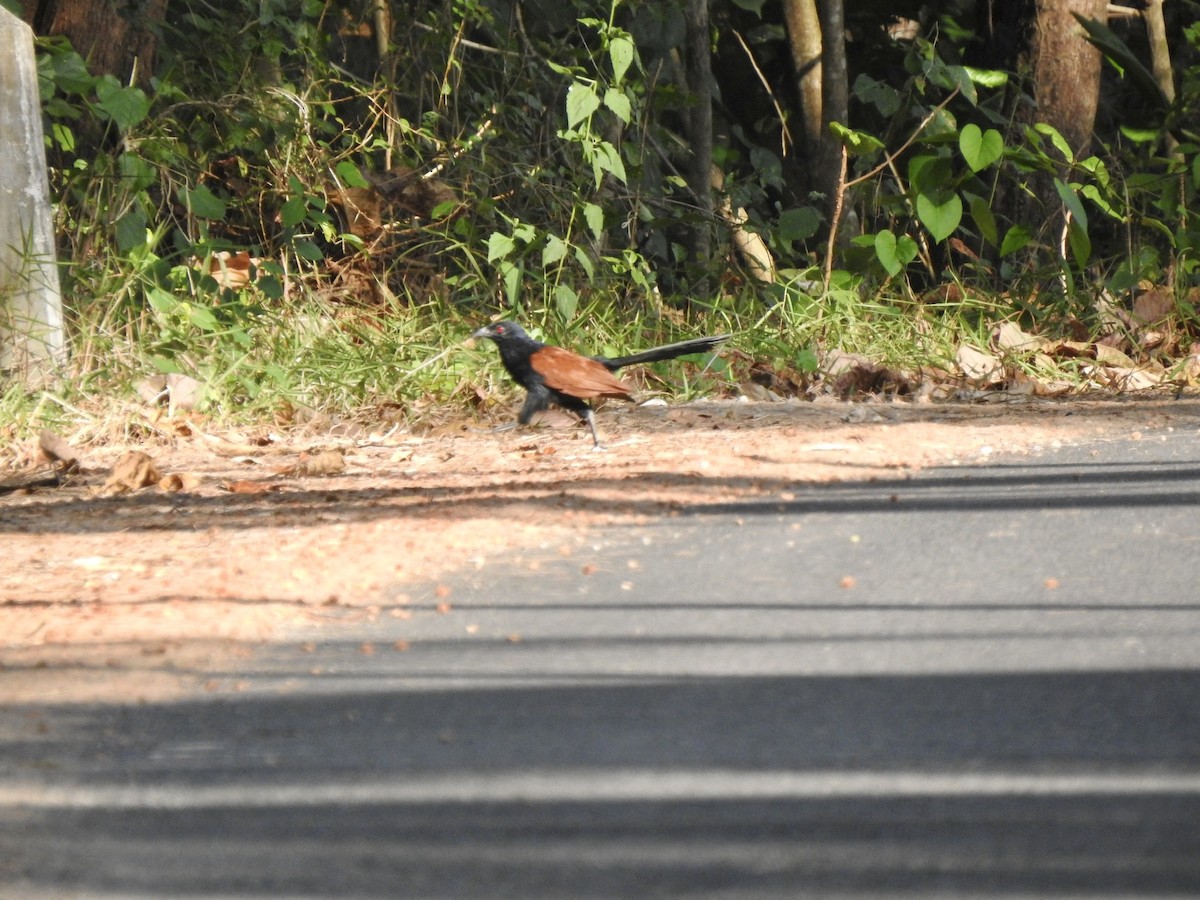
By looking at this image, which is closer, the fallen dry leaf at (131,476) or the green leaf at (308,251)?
A: the fallen dry leaf at (131,476)

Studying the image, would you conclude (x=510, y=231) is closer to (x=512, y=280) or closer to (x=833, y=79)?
(x=512, y=280)

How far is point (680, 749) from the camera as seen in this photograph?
2.25 meters

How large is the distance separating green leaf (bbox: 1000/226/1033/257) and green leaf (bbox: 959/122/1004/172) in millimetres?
445

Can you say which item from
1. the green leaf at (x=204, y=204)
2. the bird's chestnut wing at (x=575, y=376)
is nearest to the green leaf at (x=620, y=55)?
the green leaf at (x=204, y=204)

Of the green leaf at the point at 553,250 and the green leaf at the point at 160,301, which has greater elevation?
the green leaf at the point at 553,250

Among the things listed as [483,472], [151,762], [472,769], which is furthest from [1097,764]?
[483,472]

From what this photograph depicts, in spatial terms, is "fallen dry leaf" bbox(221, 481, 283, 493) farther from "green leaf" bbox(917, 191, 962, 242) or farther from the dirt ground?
"green leaf" bbox(917, 191, 962, 242)

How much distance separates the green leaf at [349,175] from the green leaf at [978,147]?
299 cm

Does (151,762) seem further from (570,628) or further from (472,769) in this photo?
(570,628)

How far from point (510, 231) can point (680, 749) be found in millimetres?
6357

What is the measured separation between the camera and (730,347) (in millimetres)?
7609

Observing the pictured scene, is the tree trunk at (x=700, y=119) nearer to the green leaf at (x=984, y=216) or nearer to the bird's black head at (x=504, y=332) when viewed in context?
the green leaf at (x=984, y=216)

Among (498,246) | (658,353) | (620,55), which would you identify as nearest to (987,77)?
(620,55)

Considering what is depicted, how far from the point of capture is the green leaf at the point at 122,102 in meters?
7.00
